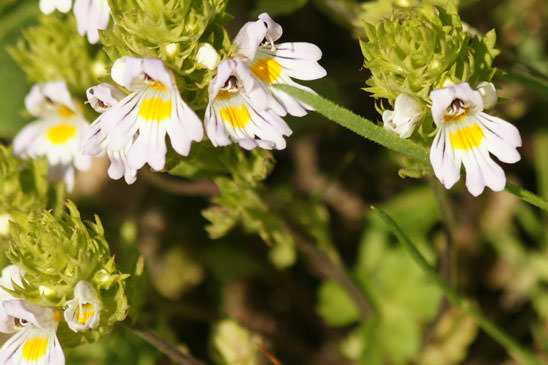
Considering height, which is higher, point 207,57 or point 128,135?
point 207,57

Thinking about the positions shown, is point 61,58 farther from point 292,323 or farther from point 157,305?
point 292,323

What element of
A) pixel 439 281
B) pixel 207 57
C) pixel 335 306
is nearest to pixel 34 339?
pixel 207 57

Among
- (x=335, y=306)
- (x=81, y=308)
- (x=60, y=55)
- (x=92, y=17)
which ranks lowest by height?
(x=335, y=306)

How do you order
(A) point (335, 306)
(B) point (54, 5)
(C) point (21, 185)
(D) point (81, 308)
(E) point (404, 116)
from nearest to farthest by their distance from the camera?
(E) point (404, 116) < (D) point (81, 308) < (B) point (54, 5) < (C) point (21, 185) < (A) point (335, 306)

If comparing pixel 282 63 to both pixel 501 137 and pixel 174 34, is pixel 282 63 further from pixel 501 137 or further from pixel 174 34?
pixel 501 137

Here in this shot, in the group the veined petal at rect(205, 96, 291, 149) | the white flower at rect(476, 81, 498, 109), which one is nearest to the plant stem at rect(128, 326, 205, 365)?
the veined petal at rect(205, 96, 291, 149)

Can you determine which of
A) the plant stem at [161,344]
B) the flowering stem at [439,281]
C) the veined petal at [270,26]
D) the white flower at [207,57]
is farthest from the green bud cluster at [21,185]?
the flowering stem at [439,281]

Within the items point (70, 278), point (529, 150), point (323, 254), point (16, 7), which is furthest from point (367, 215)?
point (16, 7)

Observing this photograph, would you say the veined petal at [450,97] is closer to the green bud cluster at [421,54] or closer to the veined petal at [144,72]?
the green bud cluster at [421,54]
